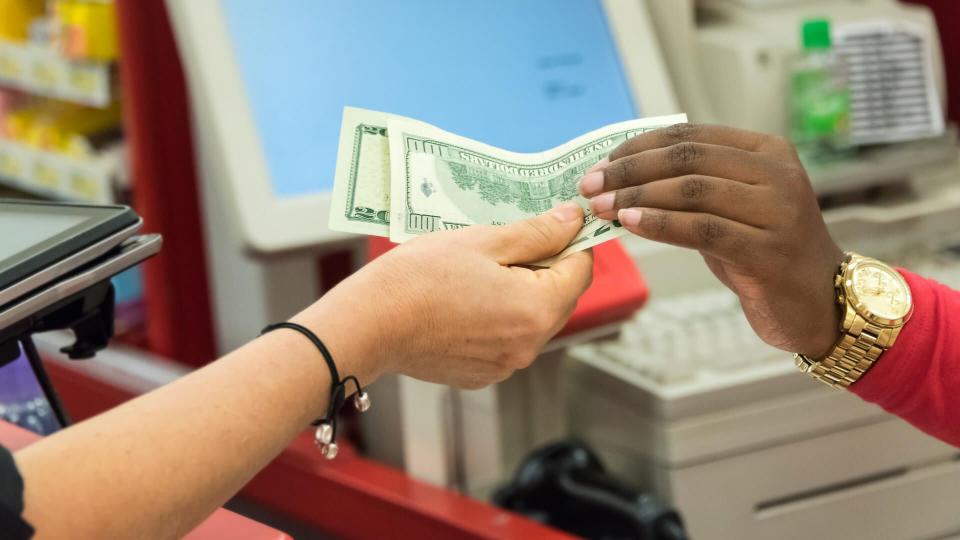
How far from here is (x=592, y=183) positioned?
3.83 ft

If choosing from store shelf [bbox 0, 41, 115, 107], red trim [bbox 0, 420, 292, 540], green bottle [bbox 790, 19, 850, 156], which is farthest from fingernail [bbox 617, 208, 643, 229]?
store shelf [bbox 0, 41, 115, 107]

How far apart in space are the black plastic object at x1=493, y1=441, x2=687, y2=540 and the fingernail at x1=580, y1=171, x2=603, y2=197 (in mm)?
569

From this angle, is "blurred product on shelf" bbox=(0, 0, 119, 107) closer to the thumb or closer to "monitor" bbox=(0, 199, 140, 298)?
"monitor" bbox=(0, 199, 140, 298)

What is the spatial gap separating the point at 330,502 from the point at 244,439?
827 millimetres

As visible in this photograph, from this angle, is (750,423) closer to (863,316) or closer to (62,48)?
(863,316)

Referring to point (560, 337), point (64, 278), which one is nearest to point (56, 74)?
point (560, 337)

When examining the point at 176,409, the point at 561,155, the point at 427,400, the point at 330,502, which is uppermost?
the point at 561,155

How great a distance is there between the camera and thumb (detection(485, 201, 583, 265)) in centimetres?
113

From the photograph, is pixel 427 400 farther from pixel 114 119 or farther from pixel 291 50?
pixel 114 119

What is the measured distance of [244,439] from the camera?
0.91 meters

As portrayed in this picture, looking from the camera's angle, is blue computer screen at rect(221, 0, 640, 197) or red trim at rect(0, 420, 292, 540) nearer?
red trim at rect(0, 420, 292, 540)

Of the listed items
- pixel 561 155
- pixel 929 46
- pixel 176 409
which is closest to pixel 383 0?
pixel 561 155

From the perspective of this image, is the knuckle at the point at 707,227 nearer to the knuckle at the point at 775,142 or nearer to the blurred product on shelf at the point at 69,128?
the knuckle at the point at 775,142

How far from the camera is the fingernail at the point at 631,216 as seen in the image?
112cm
